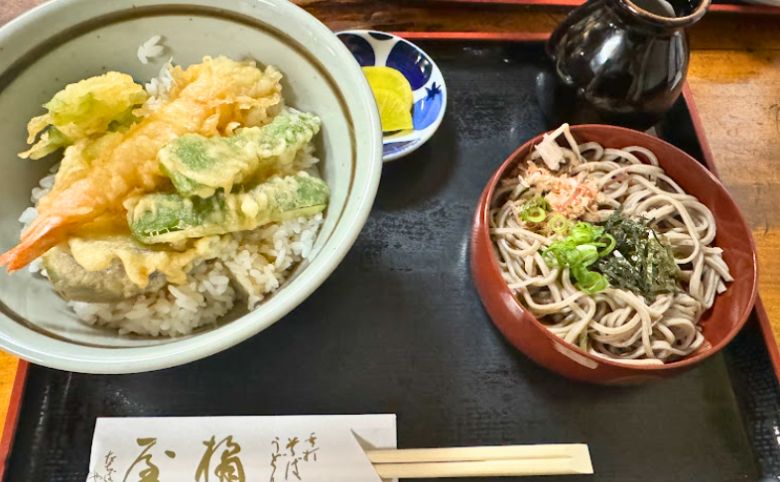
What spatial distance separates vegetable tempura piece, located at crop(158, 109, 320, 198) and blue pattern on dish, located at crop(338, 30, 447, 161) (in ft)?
1.58

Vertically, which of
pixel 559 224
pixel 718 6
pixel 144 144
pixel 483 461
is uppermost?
pixel 718 6

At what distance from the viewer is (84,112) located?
1.22m

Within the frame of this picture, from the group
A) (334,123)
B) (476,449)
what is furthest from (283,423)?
(334,123)

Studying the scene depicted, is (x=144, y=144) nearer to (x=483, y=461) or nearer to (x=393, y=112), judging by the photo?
(x=393, y=112)

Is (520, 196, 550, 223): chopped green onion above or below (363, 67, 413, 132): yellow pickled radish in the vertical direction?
below

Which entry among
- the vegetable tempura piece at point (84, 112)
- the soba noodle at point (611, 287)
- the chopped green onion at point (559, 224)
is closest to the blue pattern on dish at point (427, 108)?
the soba noodle at point (611, 287)

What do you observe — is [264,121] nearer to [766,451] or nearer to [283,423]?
[283,423]

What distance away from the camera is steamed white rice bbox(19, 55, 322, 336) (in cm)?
118

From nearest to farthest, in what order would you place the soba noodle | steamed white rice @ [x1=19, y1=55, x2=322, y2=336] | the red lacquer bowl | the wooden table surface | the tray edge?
steamed white rice @ [x1=19, y1=55, x2=322, y2=336]
the red lacquer bowl
the soba noodle
the wooden table surface
the tray edge

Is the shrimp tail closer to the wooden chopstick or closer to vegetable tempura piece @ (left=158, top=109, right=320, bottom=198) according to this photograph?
vegetable tempura piece @ (left=158, top=109, right=320, bottom=198)

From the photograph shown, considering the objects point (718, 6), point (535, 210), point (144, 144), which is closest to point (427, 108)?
point (535, 210)

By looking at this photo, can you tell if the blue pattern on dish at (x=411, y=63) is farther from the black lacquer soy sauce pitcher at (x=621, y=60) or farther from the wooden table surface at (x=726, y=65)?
the black lacquer soy sauce pitcher at (x=621, y=60)

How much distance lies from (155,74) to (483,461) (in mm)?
1216

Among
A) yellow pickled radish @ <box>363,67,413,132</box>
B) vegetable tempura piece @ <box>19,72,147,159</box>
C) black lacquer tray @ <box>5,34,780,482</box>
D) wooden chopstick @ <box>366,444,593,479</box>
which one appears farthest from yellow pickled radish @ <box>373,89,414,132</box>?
wooden chopstick @ <box>366,444,593,479</box>
